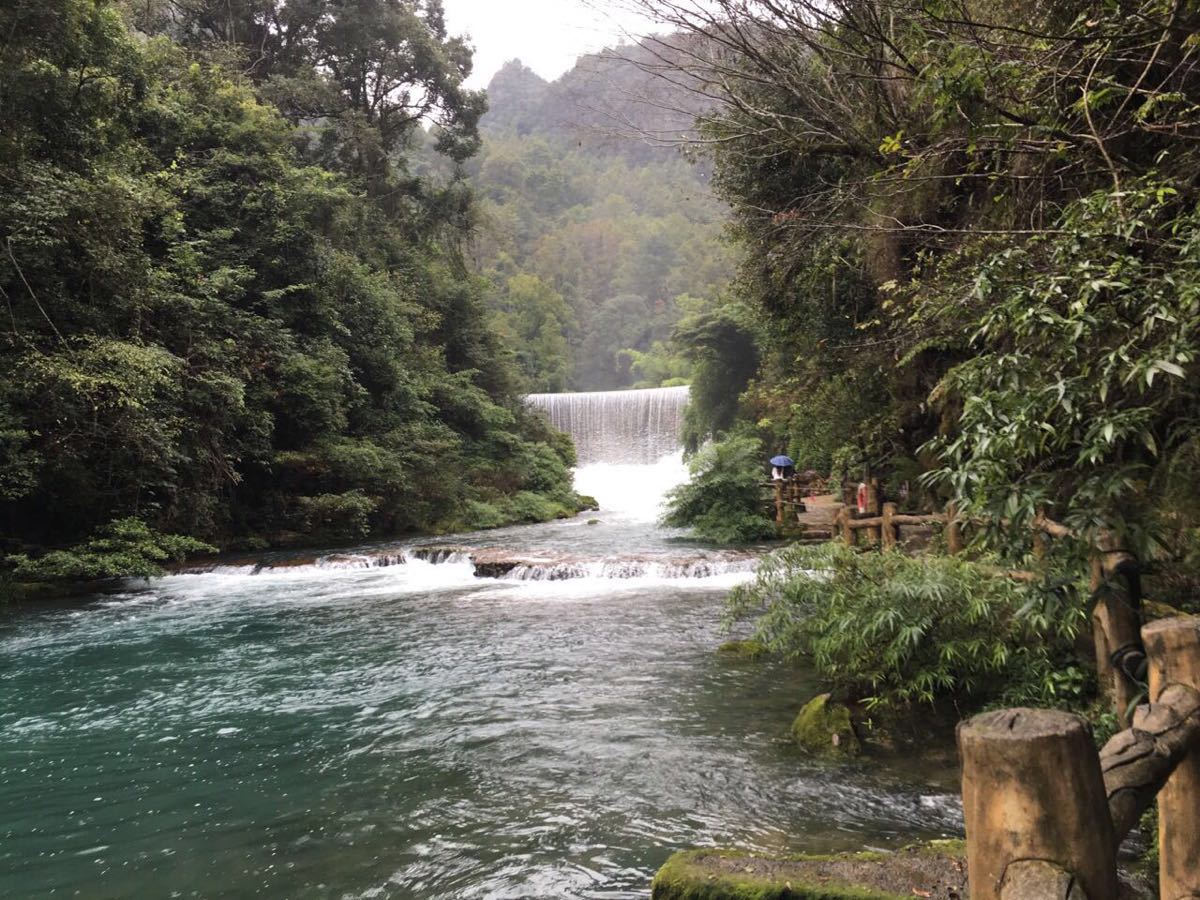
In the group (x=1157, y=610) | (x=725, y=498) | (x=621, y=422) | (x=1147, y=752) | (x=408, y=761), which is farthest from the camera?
(x=621, y=422)

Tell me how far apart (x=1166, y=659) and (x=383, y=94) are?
2949 centimetres

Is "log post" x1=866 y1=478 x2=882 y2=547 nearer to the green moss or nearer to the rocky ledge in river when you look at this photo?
the rocky ledge in river

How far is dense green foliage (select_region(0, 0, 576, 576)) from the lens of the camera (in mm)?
10891

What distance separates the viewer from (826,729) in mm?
5262

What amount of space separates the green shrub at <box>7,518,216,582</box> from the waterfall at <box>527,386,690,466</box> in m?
21.5

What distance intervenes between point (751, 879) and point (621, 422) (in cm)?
3116

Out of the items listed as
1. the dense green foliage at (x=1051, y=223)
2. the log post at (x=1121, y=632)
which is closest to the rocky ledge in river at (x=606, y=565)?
the dense green foliage at (x=1051, y=223)

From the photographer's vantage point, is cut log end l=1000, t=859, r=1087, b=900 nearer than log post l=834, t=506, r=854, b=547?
Yes

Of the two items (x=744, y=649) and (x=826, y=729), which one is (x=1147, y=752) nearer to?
(x=826, y=729)

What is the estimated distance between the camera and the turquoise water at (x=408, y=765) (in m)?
4.02

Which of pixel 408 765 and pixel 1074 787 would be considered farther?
pixel 408 765

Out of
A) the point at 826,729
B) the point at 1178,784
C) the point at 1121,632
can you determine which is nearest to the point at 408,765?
the point at 826,729

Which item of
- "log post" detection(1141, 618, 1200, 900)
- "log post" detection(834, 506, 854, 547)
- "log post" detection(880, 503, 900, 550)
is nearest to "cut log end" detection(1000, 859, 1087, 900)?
"log post" detection(1141, 618, 1200, 900)

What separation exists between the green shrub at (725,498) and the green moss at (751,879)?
13.3m
